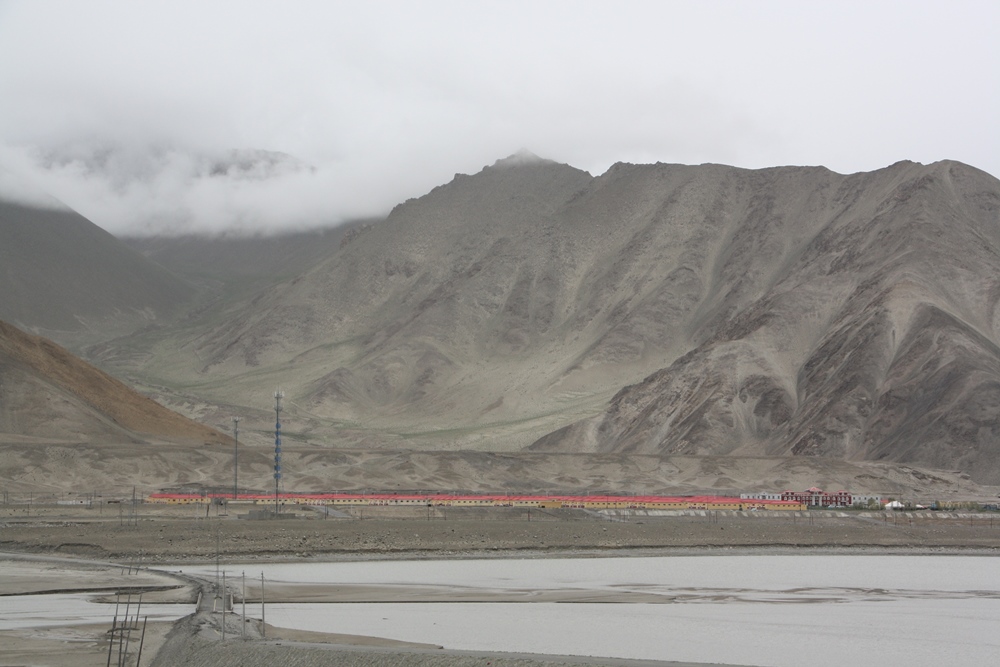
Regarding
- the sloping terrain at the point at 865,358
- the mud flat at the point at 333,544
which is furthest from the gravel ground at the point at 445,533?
the sloping terrain at the point at 865,358

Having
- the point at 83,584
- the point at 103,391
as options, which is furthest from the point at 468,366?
the point at 83,584

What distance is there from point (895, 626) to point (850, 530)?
3810 centimetres

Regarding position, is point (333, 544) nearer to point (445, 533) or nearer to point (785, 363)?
point (445, 533)

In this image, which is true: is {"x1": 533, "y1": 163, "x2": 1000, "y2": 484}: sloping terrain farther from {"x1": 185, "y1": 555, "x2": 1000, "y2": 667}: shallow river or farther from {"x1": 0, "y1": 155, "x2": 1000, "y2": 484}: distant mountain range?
{"x1": 185, "y1": 555, "x2": 1000, "y2": 667}: shallow river

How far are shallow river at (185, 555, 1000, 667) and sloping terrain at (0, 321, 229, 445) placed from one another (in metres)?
70.4

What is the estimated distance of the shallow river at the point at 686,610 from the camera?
96.9 feet

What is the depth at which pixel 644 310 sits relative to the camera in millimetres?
191375

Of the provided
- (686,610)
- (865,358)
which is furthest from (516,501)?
(865,358)

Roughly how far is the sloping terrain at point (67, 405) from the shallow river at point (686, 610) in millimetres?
70430

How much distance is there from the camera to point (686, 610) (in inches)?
1453

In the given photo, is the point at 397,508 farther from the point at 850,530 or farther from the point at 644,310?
the point at 644,310

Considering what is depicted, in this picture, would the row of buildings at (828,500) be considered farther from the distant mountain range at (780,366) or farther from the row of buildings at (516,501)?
the distant mountain range at (780,366)

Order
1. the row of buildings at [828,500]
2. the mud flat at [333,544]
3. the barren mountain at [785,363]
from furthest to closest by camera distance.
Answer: the barren mountain at [785,363]
the row of buildings at [828,500]
the mud flat at [333,544]

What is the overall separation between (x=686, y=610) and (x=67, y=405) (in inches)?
3671
